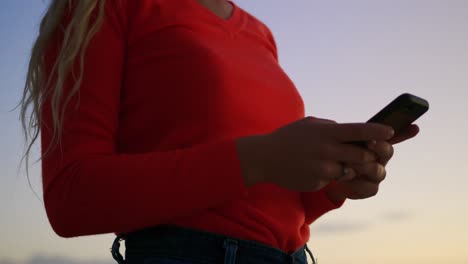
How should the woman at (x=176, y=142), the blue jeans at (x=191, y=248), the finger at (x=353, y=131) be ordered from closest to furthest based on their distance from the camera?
the finger at (x=353, y=131), the woman at (x=176, y=142), the blue jeans at (x=191, y=248)

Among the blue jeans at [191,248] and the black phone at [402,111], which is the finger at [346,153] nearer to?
the black phone at [402,111]

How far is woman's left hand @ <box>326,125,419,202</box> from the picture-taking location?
61.6 inches

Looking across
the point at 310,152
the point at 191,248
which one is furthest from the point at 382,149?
the point at 191,248

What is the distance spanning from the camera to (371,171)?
1.64 m

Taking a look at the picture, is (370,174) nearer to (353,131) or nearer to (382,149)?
(382,149)

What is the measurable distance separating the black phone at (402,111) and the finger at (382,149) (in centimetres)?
7

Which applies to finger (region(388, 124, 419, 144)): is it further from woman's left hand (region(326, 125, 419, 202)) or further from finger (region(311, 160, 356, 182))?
finger (region(311, 160, 356, 182))

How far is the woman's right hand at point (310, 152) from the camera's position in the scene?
1446mm

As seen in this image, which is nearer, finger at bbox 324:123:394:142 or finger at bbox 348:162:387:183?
finger at bbox 324:123:394:142

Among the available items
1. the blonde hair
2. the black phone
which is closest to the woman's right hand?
the black phone


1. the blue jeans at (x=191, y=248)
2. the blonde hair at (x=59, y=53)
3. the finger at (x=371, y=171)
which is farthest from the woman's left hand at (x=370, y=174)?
the blonde hair at (x=59, y=53)

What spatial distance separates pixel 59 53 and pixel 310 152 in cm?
84

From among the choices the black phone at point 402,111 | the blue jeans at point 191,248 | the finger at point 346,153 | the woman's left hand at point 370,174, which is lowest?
the blue jeans at point 191,248

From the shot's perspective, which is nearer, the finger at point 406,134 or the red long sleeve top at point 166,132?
the red long sleeve top at point 166,132
